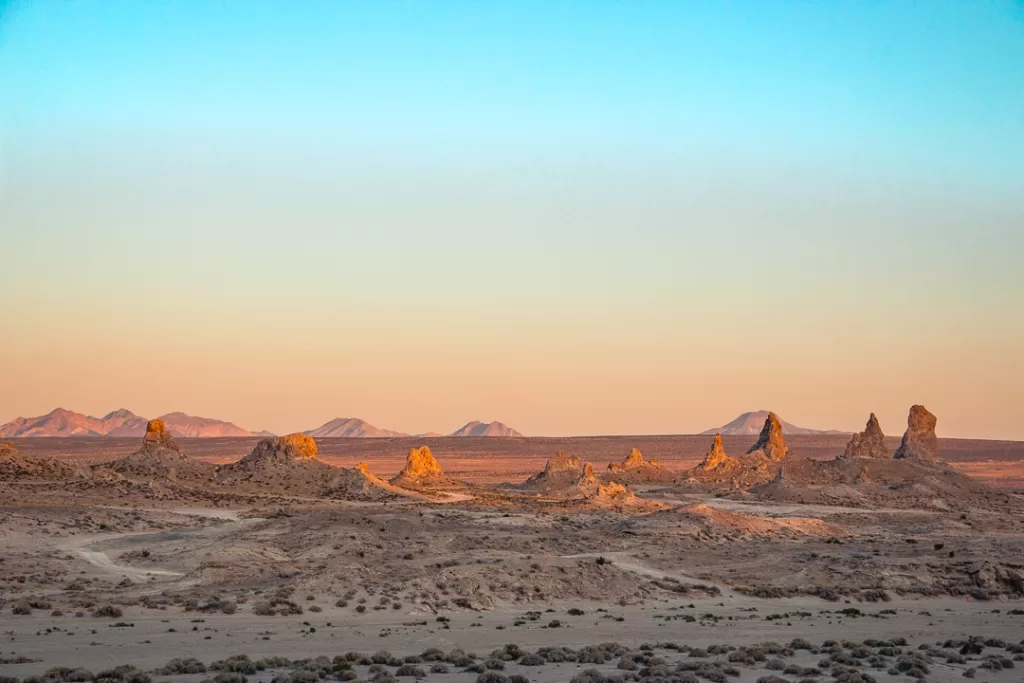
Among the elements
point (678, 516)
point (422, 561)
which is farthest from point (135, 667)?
point (678, 516)

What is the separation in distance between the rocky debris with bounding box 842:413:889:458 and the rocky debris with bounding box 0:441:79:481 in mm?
68146

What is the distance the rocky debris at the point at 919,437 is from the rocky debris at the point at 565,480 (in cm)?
3077

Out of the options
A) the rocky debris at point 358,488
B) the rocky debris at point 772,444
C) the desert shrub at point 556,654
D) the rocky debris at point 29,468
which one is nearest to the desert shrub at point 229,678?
the desert shrub at point 556,654

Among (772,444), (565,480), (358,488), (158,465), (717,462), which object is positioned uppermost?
(772,444)

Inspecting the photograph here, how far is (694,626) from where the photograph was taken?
120 feet

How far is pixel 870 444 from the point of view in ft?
370

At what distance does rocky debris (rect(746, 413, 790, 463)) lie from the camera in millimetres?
113562

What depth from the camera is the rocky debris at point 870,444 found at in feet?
366

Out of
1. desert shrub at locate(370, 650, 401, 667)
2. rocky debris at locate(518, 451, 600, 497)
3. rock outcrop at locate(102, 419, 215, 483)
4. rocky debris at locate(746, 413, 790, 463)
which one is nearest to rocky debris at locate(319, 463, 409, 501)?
rock outcrop at locate(102, 419, 215, 483)

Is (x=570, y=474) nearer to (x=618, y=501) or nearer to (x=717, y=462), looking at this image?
(x=717, y=462)

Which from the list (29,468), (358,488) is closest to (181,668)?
(29,468)

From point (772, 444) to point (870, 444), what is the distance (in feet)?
29.6

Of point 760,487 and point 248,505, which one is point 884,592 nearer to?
point 248,505

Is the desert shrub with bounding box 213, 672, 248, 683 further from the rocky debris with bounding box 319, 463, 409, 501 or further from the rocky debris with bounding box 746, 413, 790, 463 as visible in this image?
the rocky debris with bounding box 746, 413, 790, 463
